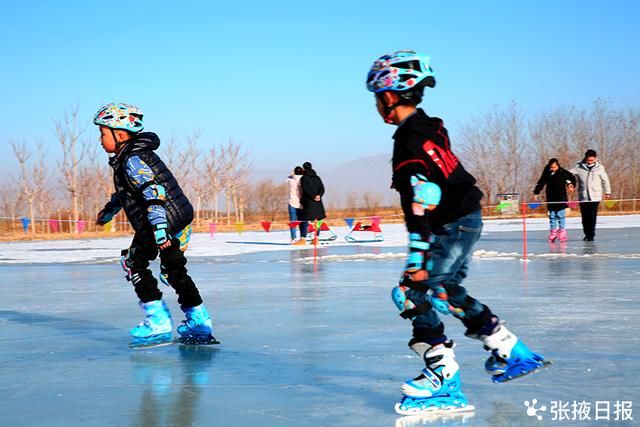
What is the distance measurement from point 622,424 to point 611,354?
1.51 meters

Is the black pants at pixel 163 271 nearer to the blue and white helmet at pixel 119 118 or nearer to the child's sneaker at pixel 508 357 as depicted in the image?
the blue and white helmet at pixel 119 118

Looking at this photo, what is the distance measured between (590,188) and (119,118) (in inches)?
492

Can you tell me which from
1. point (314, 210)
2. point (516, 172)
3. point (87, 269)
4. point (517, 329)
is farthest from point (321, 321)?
point (516, 172)

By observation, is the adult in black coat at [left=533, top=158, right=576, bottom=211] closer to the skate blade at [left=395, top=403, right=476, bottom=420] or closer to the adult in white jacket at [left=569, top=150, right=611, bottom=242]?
the adult in white jacket at [left=569, top=150, right=611, bottom=242]

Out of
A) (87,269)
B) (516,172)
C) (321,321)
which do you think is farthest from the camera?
(516,172)

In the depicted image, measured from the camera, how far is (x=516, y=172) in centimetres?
4838

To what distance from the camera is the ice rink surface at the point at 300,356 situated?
3.48 meters

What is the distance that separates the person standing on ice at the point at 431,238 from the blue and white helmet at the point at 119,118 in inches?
88.4

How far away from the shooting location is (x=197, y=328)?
17.5 feet

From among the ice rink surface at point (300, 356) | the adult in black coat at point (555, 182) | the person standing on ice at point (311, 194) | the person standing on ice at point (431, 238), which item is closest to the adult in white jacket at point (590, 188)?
the adult in black coat at point (555, 182)

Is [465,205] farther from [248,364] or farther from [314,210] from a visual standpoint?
[314,210]

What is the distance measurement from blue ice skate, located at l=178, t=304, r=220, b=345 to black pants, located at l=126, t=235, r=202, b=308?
6cm

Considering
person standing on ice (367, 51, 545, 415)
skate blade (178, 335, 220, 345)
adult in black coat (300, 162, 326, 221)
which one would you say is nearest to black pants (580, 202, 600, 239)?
adult in black coat (300, 162, 326, 221)

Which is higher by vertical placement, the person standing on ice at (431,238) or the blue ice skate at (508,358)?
the person standing on ice at (431,238)
